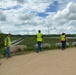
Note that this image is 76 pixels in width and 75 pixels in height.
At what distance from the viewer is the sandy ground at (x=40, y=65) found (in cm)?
1768

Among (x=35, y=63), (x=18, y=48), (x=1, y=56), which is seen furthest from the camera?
(x=18, y=48)

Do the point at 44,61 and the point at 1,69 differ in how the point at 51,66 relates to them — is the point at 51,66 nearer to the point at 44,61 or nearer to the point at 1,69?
the point at 44,61

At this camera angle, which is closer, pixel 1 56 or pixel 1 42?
pixel 1 56

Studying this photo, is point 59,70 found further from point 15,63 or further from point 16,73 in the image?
point 15,63

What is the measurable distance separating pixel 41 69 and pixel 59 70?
1.29 meters

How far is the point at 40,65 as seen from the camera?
64.4ft

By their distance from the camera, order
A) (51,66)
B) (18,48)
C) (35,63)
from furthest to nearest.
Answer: (18,48) → (35,63) → (51,66)

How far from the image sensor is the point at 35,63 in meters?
20.5

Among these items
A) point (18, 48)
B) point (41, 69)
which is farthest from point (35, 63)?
point (18, 48)

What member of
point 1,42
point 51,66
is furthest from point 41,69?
point 1,42

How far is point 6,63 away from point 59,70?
5544 mm

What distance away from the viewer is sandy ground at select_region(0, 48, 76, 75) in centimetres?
1768

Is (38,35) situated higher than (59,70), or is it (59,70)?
(38,35)

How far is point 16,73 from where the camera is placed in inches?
704
